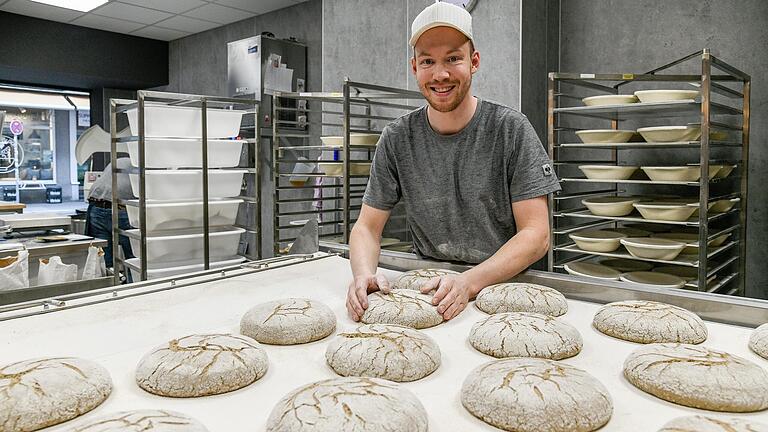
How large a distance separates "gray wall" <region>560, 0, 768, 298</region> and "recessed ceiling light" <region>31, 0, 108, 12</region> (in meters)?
4.44

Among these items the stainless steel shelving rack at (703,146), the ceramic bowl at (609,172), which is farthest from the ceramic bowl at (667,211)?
the ceramic bowl at (609,172)

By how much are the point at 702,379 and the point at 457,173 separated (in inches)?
39.6

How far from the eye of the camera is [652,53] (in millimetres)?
3246

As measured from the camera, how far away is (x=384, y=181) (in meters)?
1.83

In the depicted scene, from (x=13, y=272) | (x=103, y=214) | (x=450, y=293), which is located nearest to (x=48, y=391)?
(x=450, y=293)

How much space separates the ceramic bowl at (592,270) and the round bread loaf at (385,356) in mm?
2018

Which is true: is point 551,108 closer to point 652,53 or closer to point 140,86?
point 652,53

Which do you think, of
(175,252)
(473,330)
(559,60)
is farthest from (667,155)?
(175,252)

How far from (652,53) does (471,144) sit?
7.17 ft

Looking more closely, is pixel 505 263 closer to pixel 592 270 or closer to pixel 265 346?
pixel 265 346

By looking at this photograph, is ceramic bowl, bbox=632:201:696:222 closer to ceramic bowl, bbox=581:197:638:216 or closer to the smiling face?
ceramic bowl, bbox=581:197:638:216

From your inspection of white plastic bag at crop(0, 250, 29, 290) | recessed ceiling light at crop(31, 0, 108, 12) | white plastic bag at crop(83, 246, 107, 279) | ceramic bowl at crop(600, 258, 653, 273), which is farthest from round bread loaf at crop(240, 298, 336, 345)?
recessed ceiling light at crop(31, 0, 108, 12)

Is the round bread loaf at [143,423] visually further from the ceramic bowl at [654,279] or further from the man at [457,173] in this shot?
the ceramic bowl at [654,279]

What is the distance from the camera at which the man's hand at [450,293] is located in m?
1.26
